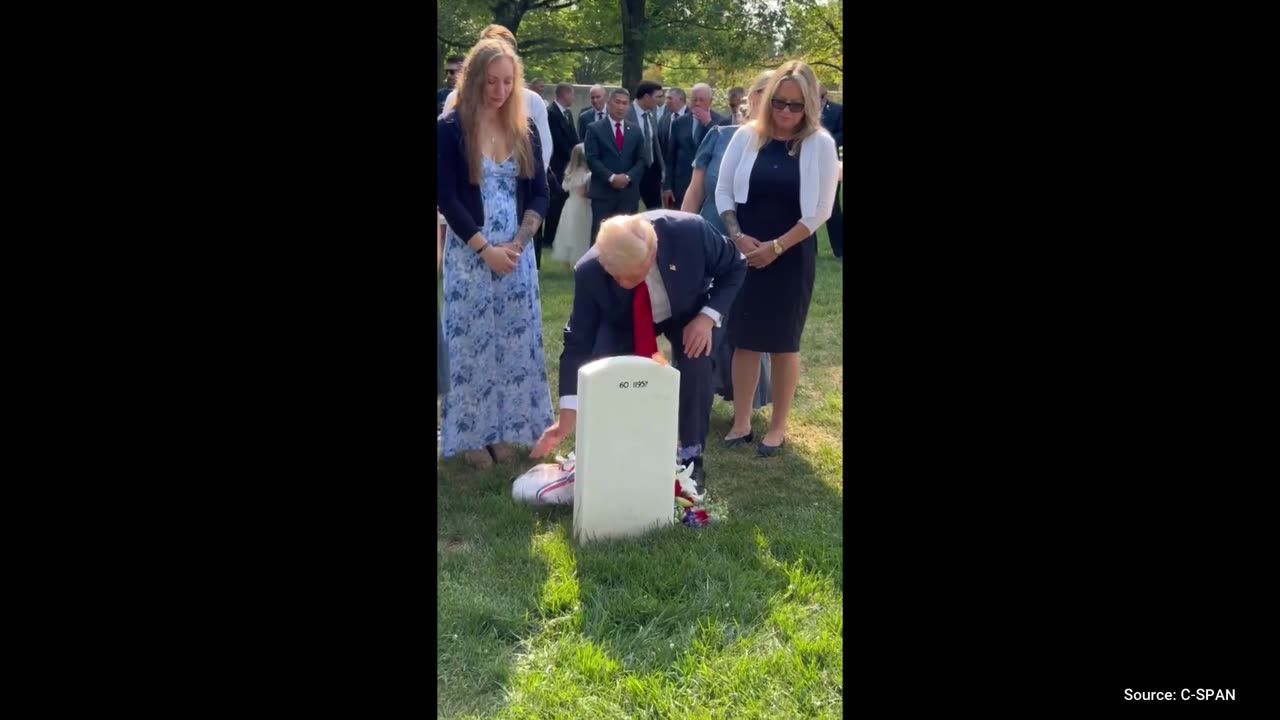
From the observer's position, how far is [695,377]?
14.9ft

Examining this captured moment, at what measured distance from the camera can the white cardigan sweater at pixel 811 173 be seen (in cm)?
489

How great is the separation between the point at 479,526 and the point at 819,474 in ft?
5.49

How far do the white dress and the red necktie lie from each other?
6.12 m

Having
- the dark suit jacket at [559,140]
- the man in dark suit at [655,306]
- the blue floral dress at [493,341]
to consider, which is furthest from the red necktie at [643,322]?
the dark suit jacket at [559,140]

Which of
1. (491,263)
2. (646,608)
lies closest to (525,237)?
(491,263)

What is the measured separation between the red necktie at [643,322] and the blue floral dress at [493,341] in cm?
69

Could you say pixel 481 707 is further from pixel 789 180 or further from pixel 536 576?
pixel 789 180

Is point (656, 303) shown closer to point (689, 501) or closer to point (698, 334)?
point (698, 334)

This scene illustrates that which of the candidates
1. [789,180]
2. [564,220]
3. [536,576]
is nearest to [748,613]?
[536,576]

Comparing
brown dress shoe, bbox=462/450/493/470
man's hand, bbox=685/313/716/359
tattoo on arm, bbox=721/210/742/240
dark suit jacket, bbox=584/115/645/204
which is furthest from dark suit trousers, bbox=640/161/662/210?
man's hand, bbox=685/313/716/359

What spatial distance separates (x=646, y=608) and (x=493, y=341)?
1871mm

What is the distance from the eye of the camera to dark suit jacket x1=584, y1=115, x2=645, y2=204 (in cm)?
1021

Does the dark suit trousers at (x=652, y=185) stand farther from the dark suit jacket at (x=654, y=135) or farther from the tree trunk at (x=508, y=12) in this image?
the tree trunk at (x=508, y=12)

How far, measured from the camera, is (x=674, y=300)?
4.39 metres
